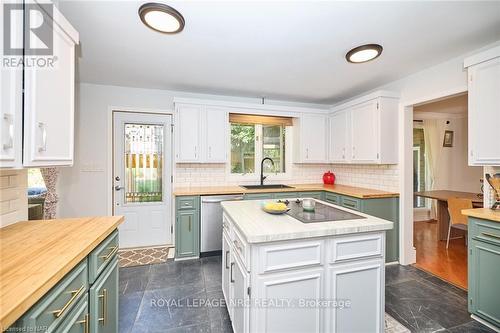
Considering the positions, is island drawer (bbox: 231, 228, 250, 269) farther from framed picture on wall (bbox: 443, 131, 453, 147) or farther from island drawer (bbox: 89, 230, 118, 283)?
framed picture on wall (bbox: 443, 131, 453, 147)

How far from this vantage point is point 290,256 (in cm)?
130

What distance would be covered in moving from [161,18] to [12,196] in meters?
1.64

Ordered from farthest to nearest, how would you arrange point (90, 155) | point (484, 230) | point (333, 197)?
1. point (333, 197)
2. point (90, 155)
3. point (484, 230)

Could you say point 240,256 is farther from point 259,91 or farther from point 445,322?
point 259,91

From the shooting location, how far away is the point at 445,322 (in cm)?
184

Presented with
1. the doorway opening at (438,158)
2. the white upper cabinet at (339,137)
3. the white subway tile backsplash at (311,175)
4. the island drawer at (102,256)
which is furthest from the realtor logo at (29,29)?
the doorway opening at (438,158)

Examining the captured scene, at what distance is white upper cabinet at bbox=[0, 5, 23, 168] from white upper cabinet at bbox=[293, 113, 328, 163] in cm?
345

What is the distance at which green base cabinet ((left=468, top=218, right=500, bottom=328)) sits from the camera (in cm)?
172

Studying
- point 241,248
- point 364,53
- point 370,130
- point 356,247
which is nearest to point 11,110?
point 241,248

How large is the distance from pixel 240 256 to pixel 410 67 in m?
2.96

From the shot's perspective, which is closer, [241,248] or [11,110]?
[11,110]

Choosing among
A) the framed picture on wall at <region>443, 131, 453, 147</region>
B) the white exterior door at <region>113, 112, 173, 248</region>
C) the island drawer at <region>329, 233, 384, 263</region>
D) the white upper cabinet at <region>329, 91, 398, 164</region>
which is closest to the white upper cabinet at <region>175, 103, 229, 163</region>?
the white exterior door at <region>113, 112, 173, 248</region>

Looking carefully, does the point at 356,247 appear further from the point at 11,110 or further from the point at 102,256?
the point at 11,110

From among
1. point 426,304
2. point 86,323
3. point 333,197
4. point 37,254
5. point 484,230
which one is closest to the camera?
point 37,254
